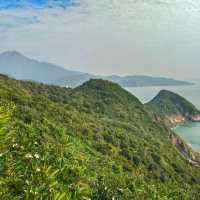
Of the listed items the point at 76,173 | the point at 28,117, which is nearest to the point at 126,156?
the point at 28,117

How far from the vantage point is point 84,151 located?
87.1 feet

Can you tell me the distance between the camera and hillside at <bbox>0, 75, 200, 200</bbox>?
6.72m

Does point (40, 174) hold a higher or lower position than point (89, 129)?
higher

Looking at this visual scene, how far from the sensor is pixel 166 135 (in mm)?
67500

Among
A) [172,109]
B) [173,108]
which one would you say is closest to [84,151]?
[172,109]

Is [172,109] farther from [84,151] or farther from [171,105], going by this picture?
[84,151]

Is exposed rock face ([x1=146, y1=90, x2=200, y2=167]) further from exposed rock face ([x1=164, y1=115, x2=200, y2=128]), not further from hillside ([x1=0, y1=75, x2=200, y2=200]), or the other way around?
hillside ([x1=0, y1=75, x2=200, y2=200])

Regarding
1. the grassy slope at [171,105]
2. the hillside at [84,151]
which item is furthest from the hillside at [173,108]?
the hillside at [84,151]

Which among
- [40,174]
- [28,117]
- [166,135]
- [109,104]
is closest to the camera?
[40,174]

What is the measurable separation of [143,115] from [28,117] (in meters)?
49.9

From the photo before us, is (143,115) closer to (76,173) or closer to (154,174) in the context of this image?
(154,174)

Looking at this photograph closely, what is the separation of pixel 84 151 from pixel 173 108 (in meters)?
110

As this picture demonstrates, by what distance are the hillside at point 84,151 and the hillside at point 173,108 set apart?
123ft

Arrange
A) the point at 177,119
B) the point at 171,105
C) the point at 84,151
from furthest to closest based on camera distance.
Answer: the point at 171,105 → the point at 177,119 → the point at 84,151
